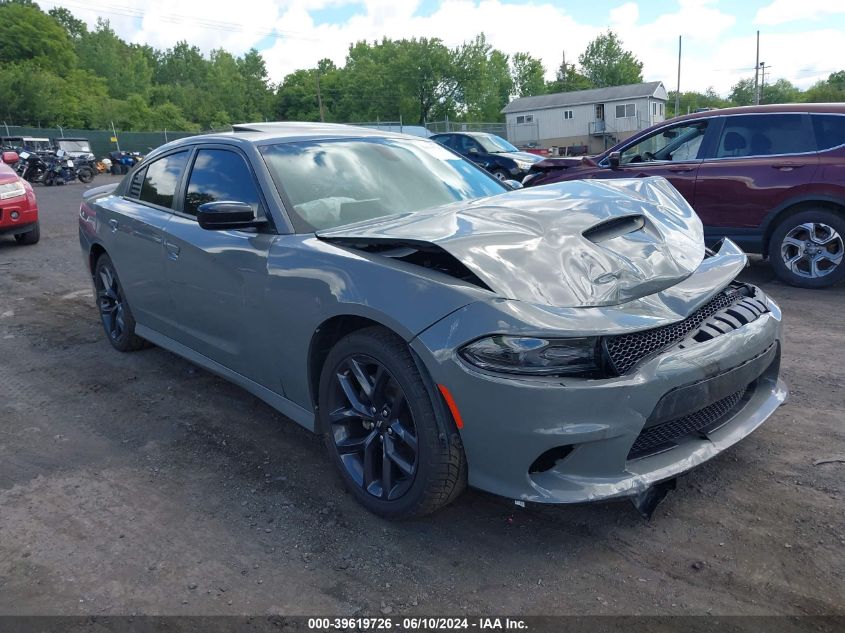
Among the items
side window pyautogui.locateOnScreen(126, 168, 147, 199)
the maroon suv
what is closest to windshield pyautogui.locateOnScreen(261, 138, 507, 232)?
side window pyautogui.locateOnScreen(126, 168, 147, 199)

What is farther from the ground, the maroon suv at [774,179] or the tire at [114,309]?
the maroon suv at [774,179]

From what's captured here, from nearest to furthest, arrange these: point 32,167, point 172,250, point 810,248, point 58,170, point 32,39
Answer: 1. point 172,250
2. point 810,248
3. point 32,167
4. point 58,170
5. point 32,39

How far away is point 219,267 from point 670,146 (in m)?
5.48

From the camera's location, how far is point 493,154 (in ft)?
53.5

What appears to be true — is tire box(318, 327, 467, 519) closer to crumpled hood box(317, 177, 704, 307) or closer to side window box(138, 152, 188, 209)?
crumpled hood box(317, 177, 704, 307)

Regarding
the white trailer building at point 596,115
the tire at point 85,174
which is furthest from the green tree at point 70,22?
the tire at point 85,174

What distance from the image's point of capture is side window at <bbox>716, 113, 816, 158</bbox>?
6.18 m

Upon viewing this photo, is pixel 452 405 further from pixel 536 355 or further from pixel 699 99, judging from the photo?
pixel 699 99

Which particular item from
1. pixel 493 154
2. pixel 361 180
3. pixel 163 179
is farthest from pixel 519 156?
pixel 361 180

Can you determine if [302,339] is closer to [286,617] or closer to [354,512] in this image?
[354,512]

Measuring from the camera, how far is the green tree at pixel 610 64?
283 ft

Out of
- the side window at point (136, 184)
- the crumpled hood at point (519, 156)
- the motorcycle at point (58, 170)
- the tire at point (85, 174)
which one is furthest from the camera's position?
the tire at point (85, 174)

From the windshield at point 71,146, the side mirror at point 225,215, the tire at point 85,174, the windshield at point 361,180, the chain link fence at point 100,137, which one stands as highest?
the chain link fence at point 100,137

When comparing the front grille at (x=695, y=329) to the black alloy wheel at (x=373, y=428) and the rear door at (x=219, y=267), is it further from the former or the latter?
the rear door at (x=219, y=267)
